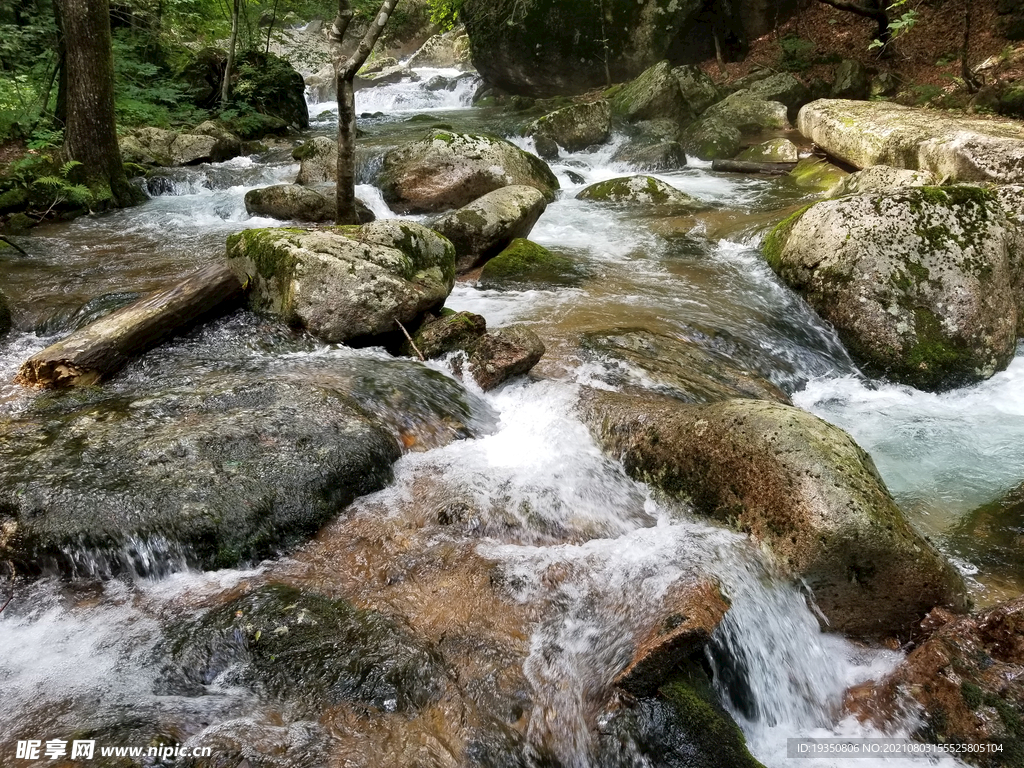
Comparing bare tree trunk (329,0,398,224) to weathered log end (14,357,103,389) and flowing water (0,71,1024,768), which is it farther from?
weathered log end (14,357,103,389)

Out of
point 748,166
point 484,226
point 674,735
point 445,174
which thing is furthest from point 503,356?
point 748,166

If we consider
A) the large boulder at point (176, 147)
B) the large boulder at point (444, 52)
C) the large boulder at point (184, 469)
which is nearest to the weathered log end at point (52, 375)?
the large boulder at point (184, 469)

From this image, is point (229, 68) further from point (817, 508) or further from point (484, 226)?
point (817, 508)

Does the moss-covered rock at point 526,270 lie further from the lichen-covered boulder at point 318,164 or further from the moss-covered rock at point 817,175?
the moss-covered rock at point 817,175

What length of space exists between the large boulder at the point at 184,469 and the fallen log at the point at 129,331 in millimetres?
252

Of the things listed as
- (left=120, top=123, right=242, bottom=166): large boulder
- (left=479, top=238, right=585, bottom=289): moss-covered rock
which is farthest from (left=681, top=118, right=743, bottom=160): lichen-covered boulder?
(left=120, top=123, right=242, bottom=166): large boulder

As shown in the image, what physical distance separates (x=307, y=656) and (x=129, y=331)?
12.0 ft

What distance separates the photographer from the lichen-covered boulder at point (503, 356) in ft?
17.4

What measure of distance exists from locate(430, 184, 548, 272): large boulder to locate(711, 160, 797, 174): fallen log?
21.6ft

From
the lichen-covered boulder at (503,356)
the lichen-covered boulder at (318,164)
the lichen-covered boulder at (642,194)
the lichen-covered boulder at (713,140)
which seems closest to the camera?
the lichen-covered boulder at (503,356)

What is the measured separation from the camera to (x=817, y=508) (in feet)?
11.2

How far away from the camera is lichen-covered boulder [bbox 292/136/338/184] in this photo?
12242 mm

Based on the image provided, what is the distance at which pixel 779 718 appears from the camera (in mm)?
3049

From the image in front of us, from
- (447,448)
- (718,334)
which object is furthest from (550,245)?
(447,448)
